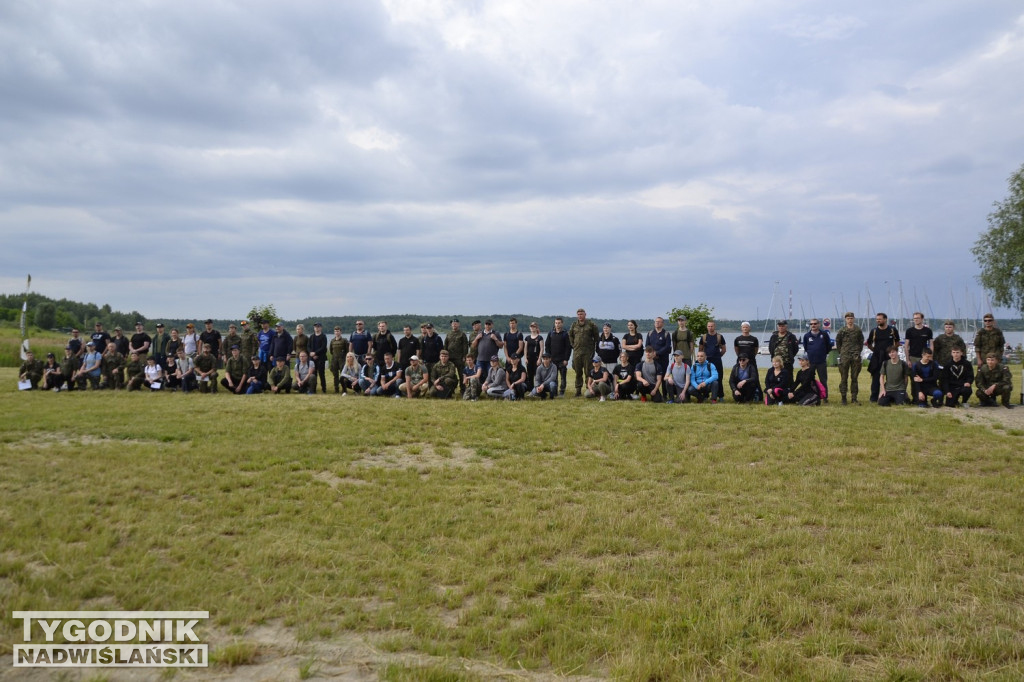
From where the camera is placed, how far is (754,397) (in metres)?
14.2

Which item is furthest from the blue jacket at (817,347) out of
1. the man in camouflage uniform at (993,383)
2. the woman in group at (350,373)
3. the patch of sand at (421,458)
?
the woman in group at (350,373)

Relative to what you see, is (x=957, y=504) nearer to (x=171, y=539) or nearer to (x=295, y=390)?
(x=171, y=539)

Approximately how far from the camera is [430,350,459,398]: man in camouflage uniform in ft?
51.2

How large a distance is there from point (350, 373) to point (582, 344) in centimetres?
595

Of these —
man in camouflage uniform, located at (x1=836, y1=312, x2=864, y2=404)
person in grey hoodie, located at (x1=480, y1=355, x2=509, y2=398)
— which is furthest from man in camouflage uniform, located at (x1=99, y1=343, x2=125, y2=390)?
man in camouflage uniform, located at (x1=836, y1=312, x2=864, y2=404)

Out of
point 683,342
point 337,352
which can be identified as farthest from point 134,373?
point 683,342

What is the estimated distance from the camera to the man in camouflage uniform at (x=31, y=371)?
17594 mm

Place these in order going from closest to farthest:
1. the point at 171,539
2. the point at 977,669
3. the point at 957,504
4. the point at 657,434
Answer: the point at 977,669
the point at 171,539
the point at 957,504
the point at 657,434

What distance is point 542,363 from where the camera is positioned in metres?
15.4

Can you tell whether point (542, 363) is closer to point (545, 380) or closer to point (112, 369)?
point (545, 380)

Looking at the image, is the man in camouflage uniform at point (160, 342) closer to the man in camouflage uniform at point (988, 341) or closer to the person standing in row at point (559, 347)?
the person standing in row at point (559, 347)

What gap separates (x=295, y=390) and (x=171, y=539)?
38.2 feet

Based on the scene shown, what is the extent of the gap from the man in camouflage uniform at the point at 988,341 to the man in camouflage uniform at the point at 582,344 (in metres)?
8.22

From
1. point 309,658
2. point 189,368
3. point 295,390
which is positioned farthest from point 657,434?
point 189,368
